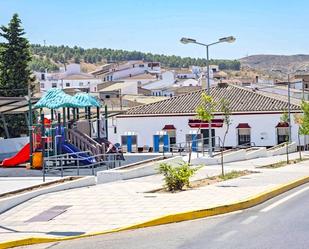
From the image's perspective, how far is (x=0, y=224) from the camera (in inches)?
561

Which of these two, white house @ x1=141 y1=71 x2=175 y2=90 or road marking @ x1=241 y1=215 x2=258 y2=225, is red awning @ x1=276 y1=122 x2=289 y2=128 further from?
white house @ x1=141 y1=71 x2=175 y2=90

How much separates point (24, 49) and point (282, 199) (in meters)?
37.6

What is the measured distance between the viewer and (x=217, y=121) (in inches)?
2283

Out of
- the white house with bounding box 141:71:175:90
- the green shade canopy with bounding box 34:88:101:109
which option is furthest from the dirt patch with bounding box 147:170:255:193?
the white house with bounding box 141:71:175:90

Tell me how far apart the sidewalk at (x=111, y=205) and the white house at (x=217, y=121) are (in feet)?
116

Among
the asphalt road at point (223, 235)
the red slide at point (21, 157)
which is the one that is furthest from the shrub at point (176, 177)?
the red slide at point (21, 157)

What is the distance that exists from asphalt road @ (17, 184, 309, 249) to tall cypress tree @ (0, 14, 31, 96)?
126 ft

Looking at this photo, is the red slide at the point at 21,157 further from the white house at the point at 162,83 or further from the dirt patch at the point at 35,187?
the white house at the point at 162,83

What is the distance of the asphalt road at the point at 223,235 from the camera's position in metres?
10.9

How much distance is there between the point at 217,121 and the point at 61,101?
98.9 ft

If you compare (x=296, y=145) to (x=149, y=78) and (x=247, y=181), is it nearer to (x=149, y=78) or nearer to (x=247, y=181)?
(x=247, y=181)

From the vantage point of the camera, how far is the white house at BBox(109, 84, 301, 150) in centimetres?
5697

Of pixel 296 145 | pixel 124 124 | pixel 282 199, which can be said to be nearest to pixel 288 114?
pixel 296 145

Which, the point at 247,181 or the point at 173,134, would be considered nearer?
the point at 247,181
